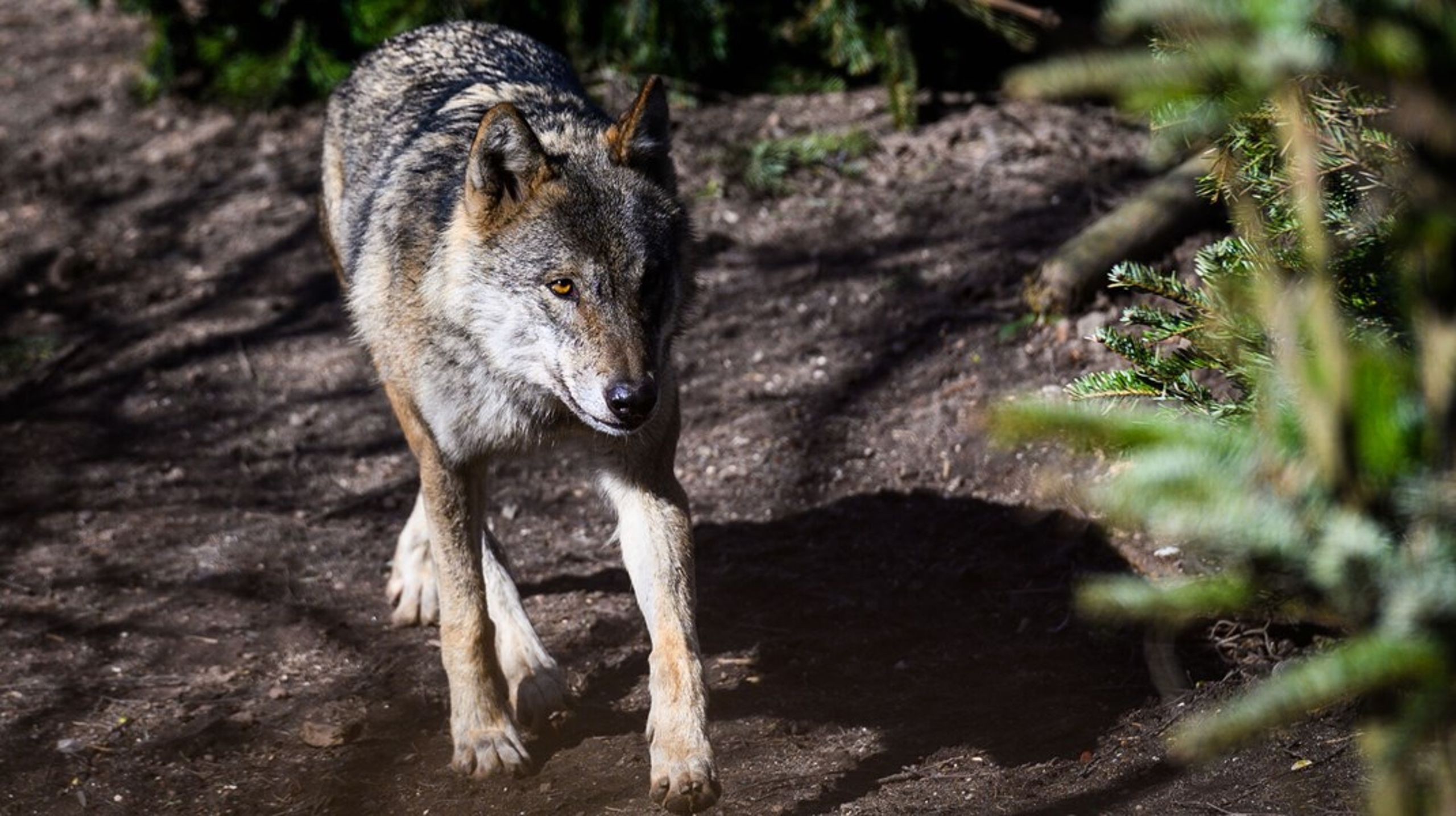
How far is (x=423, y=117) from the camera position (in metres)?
5.65

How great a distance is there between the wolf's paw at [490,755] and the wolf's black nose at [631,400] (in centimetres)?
115

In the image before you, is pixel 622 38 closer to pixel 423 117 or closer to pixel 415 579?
pixel 423 117

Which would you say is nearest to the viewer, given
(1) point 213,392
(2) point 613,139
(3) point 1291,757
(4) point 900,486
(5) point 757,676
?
(3) point 1291,757

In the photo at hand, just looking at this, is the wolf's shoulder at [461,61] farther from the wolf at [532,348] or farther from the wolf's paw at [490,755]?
the wolf's paw at [490,755]

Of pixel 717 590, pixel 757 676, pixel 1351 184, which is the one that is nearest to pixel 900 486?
pixel 717 590

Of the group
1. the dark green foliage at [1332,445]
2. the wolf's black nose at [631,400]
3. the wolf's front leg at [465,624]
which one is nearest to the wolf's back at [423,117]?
the wolf's front leg at [465,624]

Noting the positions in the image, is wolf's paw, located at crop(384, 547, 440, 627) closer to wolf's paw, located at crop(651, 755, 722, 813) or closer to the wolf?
the wolf

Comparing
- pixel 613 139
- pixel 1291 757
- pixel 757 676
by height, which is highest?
pixel 613 139

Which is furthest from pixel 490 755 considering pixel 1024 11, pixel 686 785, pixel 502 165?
pixel 1024 11

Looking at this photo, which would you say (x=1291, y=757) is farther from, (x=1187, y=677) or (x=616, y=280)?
(x=616, y=280)

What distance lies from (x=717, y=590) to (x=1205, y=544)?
154 inches

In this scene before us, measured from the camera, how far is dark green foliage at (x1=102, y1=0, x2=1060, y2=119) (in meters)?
8.77

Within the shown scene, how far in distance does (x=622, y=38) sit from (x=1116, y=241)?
153 inches

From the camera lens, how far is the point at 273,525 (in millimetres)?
6516
